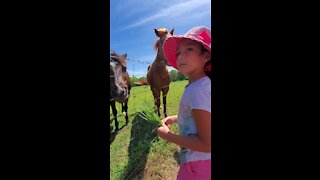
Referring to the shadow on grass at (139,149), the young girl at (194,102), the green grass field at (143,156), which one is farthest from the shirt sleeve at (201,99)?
the shadow on grass at (139,149)

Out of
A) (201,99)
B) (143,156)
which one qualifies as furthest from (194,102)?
(143,156)

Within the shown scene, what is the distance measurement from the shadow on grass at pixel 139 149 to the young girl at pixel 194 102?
1954 millimetres

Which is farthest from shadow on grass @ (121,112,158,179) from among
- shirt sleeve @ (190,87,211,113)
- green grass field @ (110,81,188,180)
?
shirt sleeve @ (190,87,211,113)

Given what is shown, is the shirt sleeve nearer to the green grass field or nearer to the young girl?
the young girl

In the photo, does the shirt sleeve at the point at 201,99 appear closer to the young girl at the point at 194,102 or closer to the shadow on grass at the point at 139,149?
the young girl at the point at 194,102

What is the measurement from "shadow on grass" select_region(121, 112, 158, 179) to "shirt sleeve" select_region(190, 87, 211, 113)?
2056mm

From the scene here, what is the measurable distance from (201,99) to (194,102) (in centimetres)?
3
